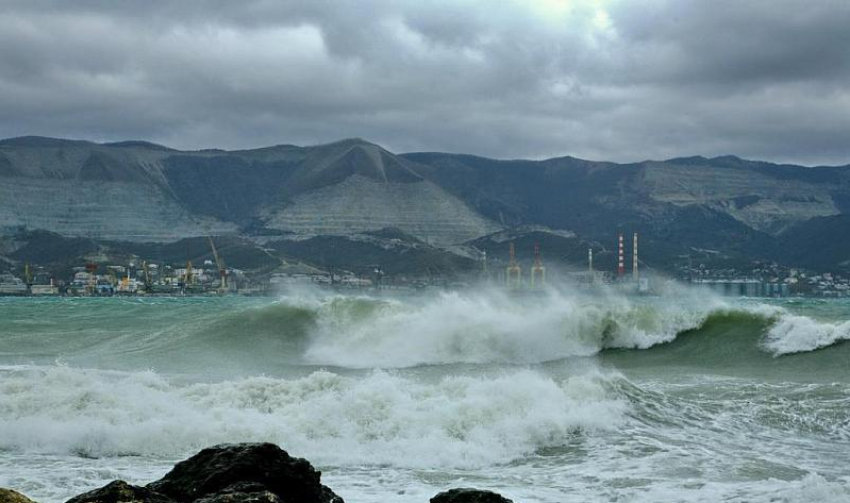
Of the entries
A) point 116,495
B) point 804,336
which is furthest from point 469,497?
point 804,336

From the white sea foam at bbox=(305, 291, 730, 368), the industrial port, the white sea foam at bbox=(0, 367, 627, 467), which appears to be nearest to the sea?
the white sea foam at bbox=(0, 367, 627, 467)

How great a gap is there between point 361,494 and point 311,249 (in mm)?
186132

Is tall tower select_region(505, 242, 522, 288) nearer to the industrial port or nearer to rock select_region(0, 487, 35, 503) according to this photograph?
the industrial port

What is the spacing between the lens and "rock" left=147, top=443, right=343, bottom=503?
31.0 feet

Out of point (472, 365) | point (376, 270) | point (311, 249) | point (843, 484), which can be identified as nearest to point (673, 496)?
point (843, 484)

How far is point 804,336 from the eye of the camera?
113 feet

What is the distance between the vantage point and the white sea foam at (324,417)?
637 inches

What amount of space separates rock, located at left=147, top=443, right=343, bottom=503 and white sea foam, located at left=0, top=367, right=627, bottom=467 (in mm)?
5546

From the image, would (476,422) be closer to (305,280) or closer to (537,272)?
(305,280)

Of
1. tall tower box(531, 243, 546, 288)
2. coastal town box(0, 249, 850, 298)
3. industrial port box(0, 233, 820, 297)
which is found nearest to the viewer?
industrial port box(0, 233, 820, 297)

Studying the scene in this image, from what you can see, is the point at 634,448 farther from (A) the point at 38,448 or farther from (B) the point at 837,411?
(A) the point at 38,448

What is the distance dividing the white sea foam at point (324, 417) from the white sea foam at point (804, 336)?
15796 mm

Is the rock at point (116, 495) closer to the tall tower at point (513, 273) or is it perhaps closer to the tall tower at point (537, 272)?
the tall tower at point (513, 273)

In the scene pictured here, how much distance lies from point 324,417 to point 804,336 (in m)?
23.0
